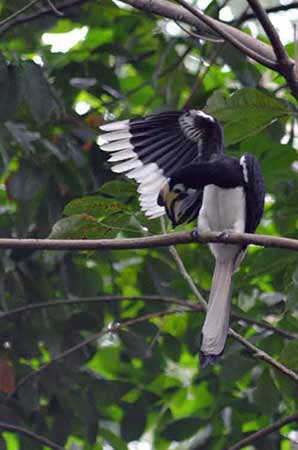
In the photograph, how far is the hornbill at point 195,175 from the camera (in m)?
2.81

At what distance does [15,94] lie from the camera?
10.2ft

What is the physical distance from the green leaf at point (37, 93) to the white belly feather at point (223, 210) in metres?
0.55

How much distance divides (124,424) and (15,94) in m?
1.13

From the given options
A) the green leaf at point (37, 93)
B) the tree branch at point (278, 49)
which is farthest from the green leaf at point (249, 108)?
the green leaf at point (37, 93)

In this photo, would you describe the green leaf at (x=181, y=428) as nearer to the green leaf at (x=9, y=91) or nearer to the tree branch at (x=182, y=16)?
the green leaf at (x=9, y=91)

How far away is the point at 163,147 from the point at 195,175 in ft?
0.71

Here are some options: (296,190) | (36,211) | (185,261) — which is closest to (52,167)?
(36,211)

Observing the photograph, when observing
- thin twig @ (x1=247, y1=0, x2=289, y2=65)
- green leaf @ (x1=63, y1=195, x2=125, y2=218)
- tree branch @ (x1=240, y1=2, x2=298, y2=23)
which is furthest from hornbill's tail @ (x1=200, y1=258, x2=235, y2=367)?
tree branch @ (x1=240, y1=2, x2=298, y2=23)

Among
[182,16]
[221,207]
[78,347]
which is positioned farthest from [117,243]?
[78,347]

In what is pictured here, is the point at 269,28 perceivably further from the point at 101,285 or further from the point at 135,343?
the point at 101,285

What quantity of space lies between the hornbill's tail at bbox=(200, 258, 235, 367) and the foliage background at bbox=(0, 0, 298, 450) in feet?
0.30

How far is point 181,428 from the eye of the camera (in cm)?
340

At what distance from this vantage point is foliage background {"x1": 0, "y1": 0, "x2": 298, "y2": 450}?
321 centimetres

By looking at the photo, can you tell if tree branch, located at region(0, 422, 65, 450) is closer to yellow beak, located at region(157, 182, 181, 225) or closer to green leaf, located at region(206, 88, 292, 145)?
yellow beak, located at region(157, 182, 181, 225)
